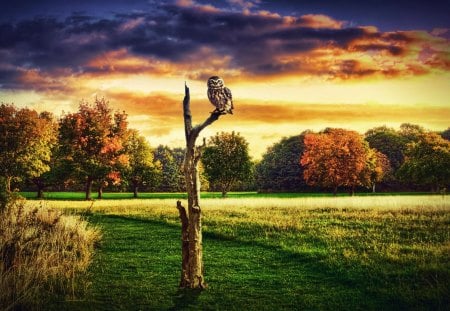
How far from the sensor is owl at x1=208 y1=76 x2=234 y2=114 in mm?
8609

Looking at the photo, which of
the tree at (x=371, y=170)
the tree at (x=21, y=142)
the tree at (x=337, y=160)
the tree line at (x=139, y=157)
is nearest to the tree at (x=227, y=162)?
the tree line at (x=139, y=157)

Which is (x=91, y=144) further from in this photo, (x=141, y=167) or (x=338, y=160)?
(x=338, y=160)

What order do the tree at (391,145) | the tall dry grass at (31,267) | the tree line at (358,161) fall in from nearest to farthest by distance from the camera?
the tall dry grass at (31,267), the tree line at (358,161), the tree at (391,145)

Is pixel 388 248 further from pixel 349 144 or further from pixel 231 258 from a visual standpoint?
pixel 349 144

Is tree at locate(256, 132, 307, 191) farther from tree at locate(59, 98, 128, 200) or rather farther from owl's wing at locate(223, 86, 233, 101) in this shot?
owl's wing at locate(223, 86, 233, 101)

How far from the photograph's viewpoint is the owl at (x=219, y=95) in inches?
339

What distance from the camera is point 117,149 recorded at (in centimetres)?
4722

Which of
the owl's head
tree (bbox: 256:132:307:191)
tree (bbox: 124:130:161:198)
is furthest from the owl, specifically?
tree (bbox: 256:132:307:191)

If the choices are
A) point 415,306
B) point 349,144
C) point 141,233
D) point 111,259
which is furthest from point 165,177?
point 415,306

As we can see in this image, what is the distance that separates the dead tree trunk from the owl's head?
92 centimetres

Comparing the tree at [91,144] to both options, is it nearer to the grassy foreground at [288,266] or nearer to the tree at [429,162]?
the grassy foreground at [288,266]

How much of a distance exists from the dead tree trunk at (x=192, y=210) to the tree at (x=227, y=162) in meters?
47.3

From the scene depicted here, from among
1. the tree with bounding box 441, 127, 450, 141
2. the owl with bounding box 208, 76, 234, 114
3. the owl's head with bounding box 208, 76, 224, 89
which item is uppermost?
the tree with bounding box 441, 127, 450, 141

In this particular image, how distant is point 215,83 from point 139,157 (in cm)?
6296
